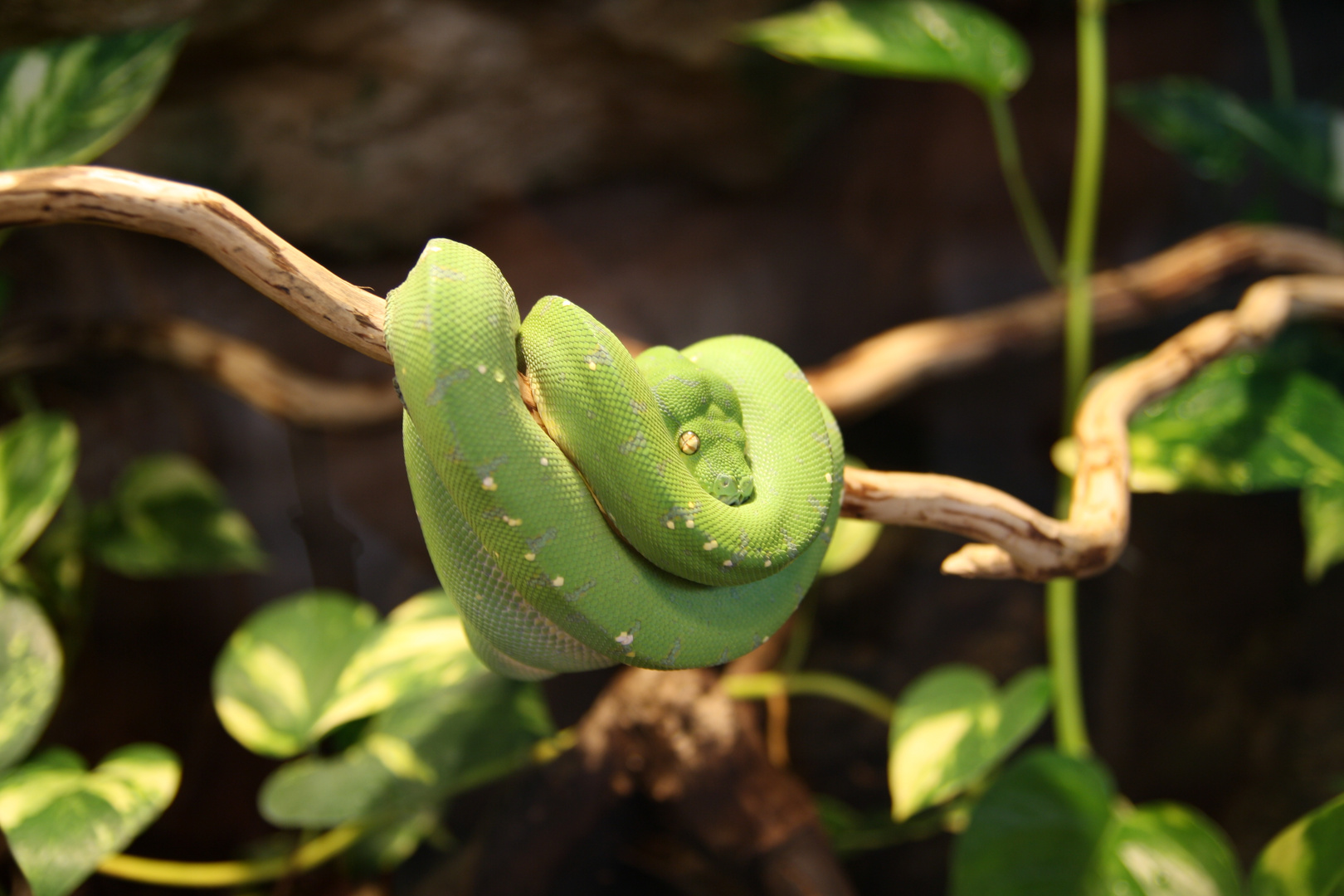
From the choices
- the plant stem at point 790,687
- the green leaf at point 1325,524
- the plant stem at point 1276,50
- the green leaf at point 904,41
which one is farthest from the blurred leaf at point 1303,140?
the plant stem at point 790,687

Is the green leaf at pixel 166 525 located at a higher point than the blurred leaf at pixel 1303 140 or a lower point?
lower

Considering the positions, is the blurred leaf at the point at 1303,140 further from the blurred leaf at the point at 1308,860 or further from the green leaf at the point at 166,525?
the green leaf at the point at 166,525

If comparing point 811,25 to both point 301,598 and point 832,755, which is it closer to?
point 301,598

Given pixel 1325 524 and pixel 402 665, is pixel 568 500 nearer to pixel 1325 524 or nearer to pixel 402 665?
pixel 402 665

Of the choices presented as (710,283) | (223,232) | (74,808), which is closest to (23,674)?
(74,808)

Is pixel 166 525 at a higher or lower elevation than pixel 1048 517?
lower

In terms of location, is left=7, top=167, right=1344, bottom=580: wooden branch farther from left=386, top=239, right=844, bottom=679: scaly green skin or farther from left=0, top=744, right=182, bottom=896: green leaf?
left=0, top=744, right=182, bottom=896: green leaf

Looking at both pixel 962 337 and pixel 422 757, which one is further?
pixel 962 337
